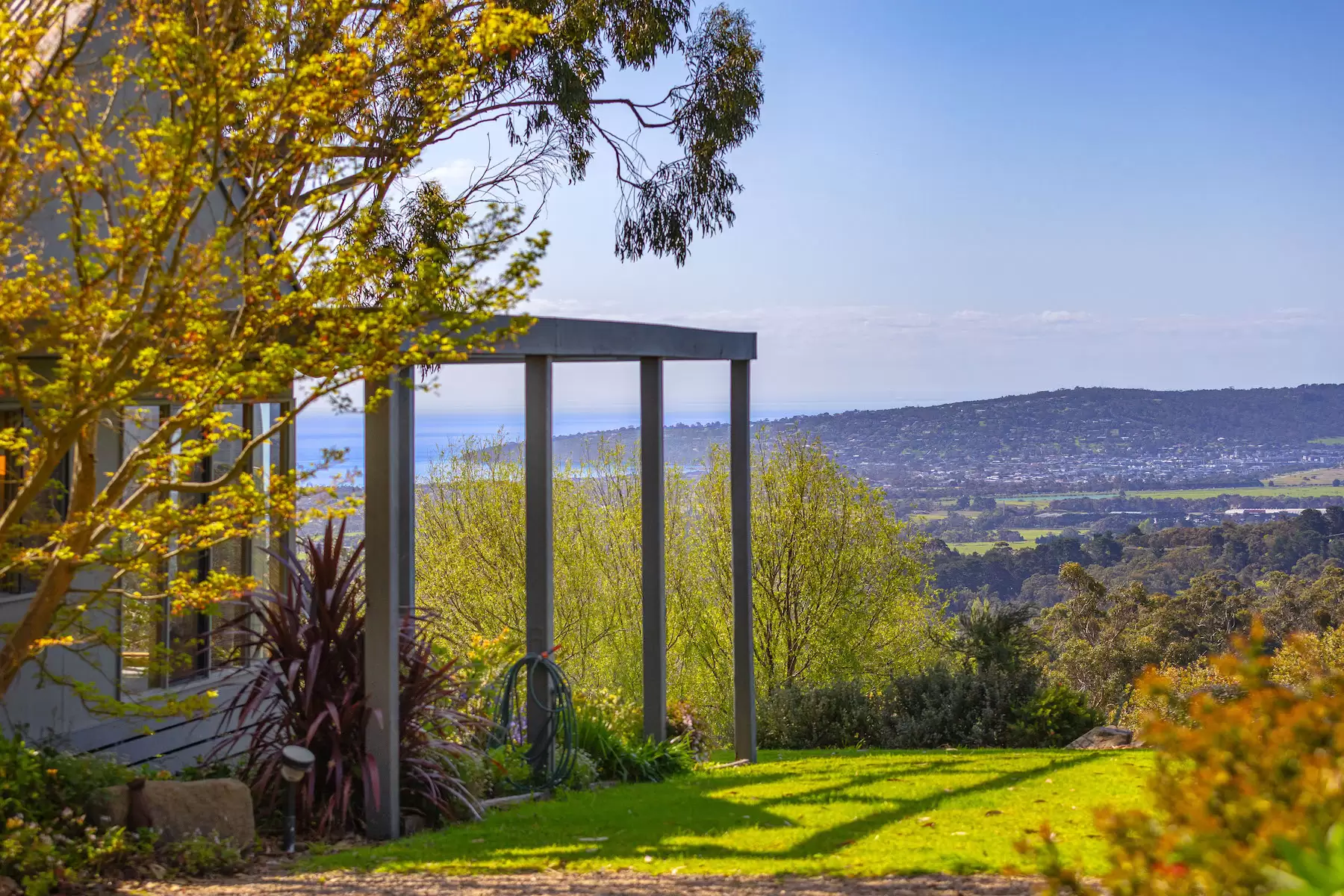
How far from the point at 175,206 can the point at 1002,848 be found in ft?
13.6

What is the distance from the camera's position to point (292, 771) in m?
5.35

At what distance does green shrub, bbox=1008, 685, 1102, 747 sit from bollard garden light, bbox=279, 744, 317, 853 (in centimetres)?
726

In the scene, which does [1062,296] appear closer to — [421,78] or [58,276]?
[421,78]

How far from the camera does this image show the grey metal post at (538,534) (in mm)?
7344

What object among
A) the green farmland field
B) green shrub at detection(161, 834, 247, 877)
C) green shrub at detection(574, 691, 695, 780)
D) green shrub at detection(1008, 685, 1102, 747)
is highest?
the green farmland field

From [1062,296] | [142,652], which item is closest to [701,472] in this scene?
[142,652]

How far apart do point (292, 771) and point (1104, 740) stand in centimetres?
691

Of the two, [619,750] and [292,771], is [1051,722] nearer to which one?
[619,750]

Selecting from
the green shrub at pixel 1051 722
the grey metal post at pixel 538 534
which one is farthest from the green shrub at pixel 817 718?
the grey metal post at pixel 538 534

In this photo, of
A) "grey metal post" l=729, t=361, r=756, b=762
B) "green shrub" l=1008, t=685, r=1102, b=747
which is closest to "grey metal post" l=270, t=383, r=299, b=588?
"grey metal post" l=729, t=361, r=756, b=762

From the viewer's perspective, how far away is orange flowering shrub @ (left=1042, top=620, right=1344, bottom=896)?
171 centimetres

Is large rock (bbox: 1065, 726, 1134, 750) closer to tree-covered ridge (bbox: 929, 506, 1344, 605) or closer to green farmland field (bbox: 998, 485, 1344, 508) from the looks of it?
tree-covered ridge (bbox: 929, 506, 1344, 605)

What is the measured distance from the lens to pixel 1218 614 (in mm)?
28859

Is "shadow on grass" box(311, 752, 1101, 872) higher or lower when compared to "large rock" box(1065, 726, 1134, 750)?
higher
